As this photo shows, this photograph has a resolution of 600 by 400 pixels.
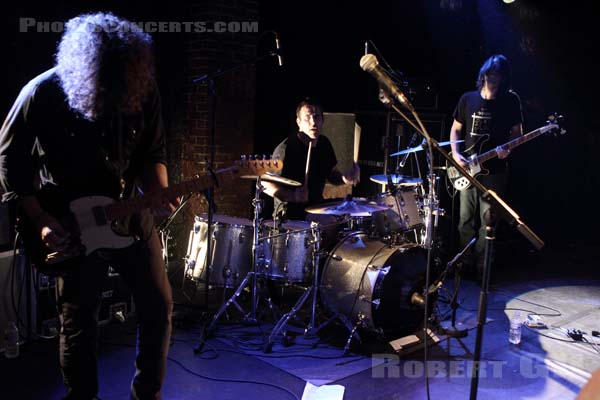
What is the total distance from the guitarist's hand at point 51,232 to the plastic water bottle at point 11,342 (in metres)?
1.76

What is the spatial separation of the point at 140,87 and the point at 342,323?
106 inches

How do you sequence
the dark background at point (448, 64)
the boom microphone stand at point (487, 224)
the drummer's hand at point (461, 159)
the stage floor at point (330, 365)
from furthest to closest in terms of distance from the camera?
1. the dark background at point (448, 64)
2. the drummer's hand at point (461, 159)
3. the stage floor at point (330, 365)
4. the boom microphone stand at point (487, 224)

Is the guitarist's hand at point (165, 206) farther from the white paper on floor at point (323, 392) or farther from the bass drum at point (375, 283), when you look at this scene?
the bass drum at point (375, 283)

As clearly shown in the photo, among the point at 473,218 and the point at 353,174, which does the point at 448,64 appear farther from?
the point at 353,174

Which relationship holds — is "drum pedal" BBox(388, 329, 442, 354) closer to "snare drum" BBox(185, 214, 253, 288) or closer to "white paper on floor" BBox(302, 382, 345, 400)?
"white paper on floor" BBox(302, 382, 345, 400)

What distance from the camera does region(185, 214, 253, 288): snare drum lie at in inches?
186

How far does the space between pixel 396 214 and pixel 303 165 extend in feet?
2.97

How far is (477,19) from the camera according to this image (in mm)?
7496

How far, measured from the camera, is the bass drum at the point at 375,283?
4.24 meters

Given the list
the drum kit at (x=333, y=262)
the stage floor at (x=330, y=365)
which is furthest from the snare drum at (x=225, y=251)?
the stage floor at (x=330, y=365)

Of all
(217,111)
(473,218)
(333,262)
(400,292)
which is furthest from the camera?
(473,218)

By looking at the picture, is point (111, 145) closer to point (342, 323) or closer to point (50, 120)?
point (50, 120)

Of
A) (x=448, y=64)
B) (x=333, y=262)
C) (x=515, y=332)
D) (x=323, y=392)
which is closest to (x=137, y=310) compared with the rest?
(x=323, y=392)

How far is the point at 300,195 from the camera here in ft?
15.6
